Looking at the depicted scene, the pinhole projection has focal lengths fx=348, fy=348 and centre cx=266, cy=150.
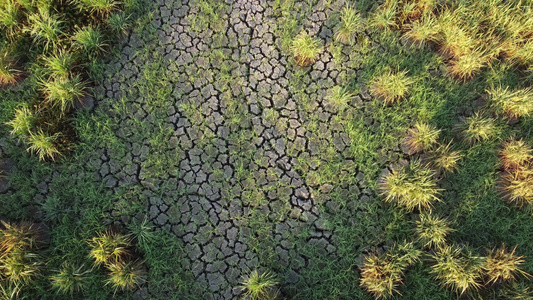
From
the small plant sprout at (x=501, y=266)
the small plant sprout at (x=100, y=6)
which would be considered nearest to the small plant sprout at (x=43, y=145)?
the small plant sprout at (x=100, y=6)

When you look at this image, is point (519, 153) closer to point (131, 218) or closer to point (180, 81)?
point (180, 81)

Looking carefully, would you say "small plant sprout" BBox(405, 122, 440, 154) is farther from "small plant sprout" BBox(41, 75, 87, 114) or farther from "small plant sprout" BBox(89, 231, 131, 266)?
"small plant sprout" BBox(41, 75, 87, 114)

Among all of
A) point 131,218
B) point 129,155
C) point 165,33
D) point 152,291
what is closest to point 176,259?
point 152,291

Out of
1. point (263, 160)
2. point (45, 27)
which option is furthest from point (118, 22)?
point (263, 160)

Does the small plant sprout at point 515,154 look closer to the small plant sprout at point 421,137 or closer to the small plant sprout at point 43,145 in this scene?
the small plant sprout at point 421,137

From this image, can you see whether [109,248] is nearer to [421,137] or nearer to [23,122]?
[23,122]
